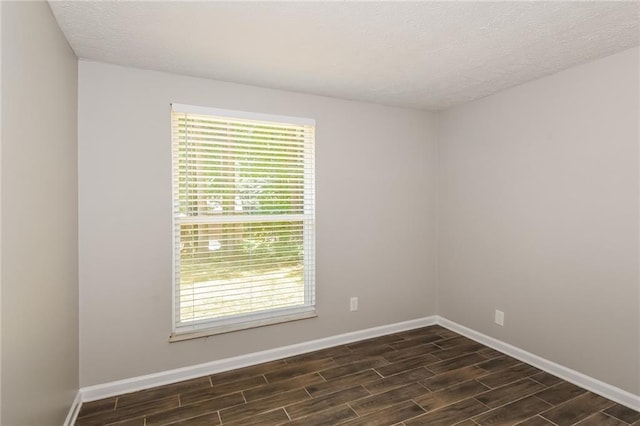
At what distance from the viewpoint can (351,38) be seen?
2.06 meters

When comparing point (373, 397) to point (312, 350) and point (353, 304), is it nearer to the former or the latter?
point (312, 350)

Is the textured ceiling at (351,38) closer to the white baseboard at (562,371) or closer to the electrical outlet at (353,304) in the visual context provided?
the electrical outlet at (353,304)

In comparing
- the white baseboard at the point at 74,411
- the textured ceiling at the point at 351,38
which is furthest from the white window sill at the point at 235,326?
the textured ceiling at the point at 351,38

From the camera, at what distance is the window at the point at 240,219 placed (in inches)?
105

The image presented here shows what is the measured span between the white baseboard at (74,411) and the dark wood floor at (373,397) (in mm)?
40

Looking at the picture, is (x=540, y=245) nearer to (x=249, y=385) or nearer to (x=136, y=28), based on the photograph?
(x=249, y=385)

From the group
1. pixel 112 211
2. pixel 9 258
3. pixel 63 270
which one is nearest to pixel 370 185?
pixel 112 211

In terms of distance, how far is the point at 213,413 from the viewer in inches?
87.4

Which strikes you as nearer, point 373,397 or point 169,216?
point 373,397

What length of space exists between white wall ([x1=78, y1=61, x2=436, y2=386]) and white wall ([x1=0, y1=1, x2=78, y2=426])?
0.17 meters

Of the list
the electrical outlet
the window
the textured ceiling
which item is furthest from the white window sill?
the textured ceiling

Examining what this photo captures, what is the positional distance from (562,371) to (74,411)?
134 inches

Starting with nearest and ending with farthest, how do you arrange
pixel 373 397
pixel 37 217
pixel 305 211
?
pixel 37 217, pixel 373 397, pixel 305 211

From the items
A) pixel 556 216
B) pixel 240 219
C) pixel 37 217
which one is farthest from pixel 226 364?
pixel 556 216
